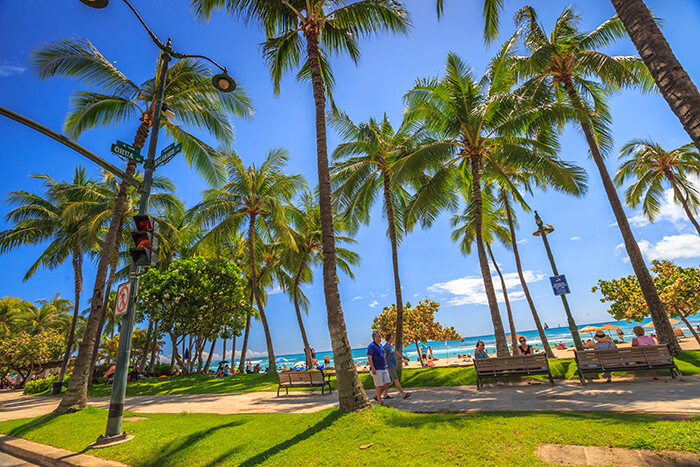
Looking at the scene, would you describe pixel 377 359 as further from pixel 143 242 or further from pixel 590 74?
pixel 590 74

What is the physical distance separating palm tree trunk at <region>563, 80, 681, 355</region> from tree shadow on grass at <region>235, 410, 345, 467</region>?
10.8 metres

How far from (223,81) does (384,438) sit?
8654 mm

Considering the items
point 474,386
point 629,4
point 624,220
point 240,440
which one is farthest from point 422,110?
point 240,440

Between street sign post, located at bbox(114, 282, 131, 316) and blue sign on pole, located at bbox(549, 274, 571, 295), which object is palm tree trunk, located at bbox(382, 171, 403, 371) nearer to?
blue sign on pole, located at bbox(549, 274, 571, 295)

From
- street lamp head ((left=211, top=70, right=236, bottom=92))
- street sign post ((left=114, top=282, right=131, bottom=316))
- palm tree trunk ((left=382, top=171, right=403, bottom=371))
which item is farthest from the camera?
palm tree trunk ((left=382, top=171, right=403, bottom=371))

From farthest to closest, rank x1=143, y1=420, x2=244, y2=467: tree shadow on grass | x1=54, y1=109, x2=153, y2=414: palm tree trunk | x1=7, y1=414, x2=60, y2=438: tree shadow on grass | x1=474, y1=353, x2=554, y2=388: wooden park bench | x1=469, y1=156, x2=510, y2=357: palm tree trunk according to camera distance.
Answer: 1. x1=469, y1=156, x2=510, y2=357: palm tree trunk
2. x1=54, y1=109, x2=153, y2=414: palm tree trunk
3. x1=474, y1=353, x2=554, y2=388: wooden park bench
4. x1=7, y1=414, x2=60, y2=438: tree shadow on grass
5. x1=143, y1=420, x2=244, y2=467: tree shadow on grass

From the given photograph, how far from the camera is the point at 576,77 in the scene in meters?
13.1

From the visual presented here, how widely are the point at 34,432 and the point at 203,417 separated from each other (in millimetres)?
3888

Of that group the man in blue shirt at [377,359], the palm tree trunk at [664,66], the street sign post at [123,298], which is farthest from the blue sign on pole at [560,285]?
the street sign post at [123,298]

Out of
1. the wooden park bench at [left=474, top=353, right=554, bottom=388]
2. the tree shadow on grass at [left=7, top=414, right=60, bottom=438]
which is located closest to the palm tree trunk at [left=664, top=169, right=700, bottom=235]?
the wooden park bench at [left=474, top=353, right=554, bottom=388]

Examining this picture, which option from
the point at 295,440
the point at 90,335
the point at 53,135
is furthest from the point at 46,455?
the point at 53,135

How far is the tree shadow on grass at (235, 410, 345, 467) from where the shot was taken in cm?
465

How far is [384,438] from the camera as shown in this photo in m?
4.87

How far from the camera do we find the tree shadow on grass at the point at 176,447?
16.3 feet
